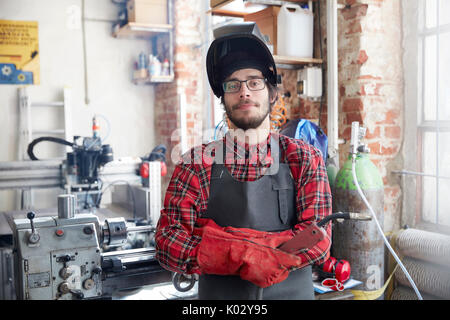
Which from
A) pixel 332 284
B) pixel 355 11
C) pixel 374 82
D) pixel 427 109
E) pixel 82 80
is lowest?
pixel 332 284

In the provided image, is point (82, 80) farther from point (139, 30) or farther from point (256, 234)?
point (256, 234)

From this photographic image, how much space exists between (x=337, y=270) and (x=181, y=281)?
2.04ft

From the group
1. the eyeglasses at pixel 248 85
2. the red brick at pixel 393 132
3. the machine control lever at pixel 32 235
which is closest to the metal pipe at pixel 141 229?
the machine control lever at pixel 32 235

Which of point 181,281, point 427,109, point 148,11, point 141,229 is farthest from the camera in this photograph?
point 148,11

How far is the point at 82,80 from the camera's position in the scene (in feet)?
13.5

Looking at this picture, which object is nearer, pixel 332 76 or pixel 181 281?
pixel 181 281

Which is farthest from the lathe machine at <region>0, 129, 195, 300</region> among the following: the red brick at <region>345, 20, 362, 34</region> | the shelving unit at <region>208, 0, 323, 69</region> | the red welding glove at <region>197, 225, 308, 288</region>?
the red brick at <region>345, 20, 362, 34</region>

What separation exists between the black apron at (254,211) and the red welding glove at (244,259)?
139 millimetres

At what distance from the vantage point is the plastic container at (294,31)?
243 cm

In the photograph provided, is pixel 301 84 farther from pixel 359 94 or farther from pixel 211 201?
pixel 211 201

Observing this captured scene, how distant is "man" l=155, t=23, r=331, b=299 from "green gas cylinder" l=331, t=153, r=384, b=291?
2.25ft

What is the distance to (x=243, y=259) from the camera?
1.15 m

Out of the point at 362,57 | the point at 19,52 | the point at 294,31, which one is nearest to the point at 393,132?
the point at 362,57

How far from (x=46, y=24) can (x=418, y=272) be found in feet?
11.3
